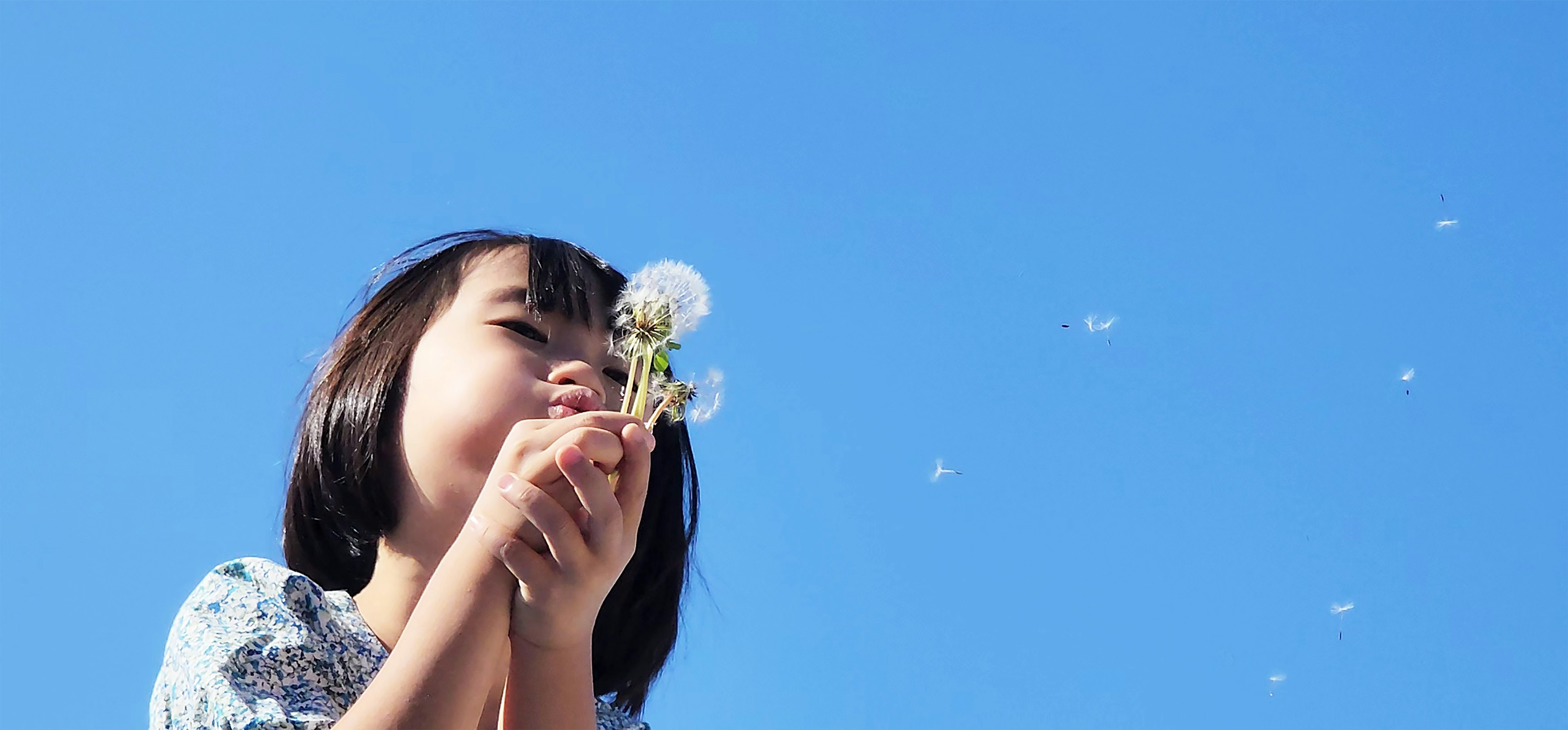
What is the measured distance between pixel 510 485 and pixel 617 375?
0.76 m

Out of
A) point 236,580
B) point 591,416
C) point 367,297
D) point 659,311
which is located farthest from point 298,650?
point 367,297

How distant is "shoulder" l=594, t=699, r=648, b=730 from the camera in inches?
138

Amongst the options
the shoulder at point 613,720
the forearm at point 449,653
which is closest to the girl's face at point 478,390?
the forearm at point 449,653

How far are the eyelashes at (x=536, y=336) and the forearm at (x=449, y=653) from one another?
75 centimetres

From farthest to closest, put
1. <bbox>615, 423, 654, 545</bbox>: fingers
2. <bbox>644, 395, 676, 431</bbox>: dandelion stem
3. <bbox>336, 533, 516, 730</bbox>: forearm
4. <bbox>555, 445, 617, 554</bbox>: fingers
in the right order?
<bbox>644, 395, 676, 431</bbox>: dandelion stem < <bbox>615, 423, 654, 545</bbox>: fingers < <bbox>555, 445, 617, 554</bbox>: fingers < <bbox>336, 533, 516, 730</bbox>: forearm

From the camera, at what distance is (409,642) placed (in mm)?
2533

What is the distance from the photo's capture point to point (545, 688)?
2715 mm

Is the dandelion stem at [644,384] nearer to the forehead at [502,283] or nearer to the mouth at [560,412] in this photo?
the mouth at [560,412]

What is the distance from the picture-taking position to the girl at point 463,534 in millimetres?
2580

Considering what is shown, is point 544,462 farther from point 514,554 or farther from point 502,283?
point 502,283

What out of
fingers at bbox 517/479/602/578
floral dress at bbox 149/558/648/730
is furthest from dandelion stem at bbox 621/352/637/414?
floral dress at bbox 149/558/648/730

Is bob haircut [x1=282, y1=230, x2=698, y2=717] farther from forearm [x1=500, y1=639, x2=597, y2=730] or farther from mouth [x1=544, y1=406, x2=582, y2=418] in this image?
forearm [x1=500, y1=639, x2=597, y2=730]

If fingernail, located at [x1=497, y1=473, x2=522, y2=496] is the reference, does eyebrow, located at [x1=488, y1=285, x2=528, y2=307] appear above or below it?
above

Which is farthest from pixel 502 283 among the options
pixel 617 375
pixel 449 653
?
pixel 449 653
